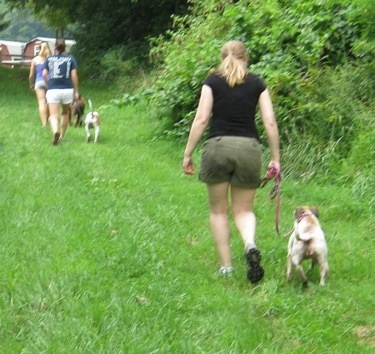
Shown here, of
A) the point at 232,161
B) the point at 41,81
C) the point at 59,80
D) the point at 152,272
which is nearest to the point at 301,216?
the point at 232,161

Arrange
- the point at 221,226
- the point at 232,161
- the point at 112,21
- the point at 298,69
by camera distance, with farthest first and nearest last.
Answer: the point at 112,21, the point at 298,69, the point at 221,226, the point at 232,161

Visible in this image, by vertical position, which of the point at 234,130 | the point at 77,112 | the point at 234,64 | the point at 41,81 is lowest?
the point at 77,112

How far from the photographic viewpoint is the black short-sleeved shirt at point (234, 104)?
20.0ft

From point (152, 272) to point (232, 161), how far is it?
3.47ft

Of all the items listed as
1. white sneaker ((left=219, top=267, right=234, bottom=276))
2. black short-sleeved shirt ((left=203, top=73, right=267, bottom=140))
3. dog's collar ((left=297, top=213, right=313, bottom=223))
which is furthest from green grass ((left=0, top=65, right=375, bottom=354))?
black short-sleeved shirt ((left=203, top=73, right=267, bottom=140))

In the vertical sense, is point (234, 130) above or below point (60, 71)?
above

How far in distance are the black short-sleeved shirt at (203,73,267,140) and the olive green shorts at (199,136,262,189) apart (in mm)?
69

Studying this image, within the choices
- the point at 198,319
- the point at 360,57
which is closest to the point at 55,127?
the point at 360,57

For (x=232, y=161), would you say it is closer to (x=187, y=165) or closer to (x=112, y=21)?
(x=187, y=165)

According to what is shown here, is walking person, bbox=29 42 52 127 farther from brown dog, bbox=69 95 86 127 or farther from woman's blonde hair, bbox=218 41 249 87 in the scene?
woman's blonde hair, bbox=218 41 249 87

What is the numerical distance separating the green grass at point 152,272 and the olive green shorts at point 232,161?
2.57 ft

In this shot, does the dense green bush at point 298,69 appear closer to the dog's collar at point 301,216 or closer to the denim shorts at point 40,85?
the denim shorts at point 40,85

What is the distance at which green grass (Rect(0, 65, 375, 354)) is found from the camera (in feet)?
16.1

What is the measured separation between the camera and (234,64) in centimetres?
613
